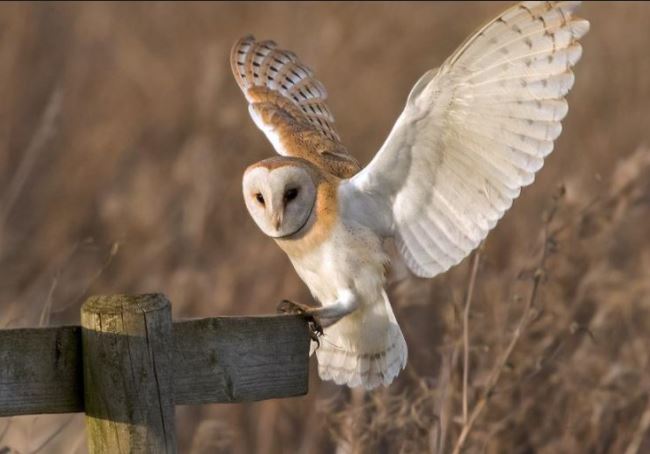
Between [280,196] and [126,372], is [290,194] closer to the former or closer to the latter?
[280,196]

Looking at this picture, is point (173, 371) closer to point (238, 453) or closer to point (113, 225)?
point (238, 453)

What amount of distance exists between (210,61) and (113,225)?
102cm

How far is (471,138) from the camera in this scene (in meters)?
2.82

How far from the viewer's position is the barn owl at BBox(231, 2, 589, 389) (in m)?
2.65

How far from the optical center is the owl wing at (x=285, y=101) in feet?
10.9

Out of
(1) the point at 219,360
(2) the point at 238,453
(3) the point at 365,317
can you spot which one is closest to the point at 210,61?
(2) the point at 238,453

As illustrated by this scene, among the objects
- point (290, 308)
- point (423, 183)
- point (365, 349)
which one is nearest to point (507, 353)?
point (365, 349)

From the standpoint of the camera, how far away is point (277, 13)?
8828mm

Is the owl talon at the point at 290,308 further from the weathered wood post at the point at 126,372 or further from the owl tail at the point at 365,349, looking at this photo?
the weathered wood post at the point at 126,372

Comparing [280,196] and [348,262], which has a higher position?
[280,196]

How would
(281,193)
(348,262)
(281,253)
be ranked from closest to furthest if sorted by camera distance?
(281,193) → (348,262) → (281,253)

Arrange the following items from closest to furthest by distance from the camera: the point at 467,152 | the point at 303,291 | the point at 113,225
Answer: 1. the point at 467,152
2. the point at 303,291
3. the point at 113,225

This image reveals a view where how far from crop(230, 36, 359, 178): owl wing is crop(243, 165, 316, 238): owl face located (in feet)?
1.37

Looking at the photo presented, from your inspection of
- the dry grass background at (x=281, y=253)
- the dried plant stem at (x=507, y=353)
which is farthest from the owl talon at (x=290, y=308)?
the dried plant stem at (x=507, y=353)
